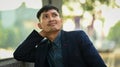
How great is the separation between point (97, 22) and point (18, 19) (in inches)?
38.2

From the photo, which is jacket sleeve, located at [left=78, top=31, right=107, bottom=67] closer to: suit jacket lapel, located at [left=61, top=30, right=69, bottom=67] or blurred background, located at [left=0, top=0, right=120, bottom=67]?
suit jacket lapel, located at [left=61, top=30, right=69, bottom=67]

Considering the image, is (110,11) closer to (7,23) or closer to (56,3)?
(56,3)

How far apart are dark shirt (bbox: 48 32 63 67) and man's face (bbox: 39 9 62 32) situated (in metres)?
0.09

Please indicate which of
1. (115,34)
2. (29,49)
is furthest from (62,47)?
(115,34)

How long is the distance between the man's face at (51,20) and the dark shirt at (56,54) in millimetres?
86

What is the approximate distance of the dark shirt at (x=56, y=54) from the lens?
1.88 metres

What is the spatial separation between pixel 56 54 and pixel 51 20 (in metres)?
0.25

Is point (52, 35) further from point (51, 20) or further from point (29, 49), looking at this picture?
point (29, 49)

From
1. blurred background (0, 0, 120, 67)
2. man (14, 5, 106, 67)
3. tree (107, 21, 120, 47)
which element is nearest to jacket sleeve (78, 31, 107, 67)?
man (14, 5, 106, 67)

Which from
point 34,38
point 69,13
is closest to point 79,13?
point 69,13

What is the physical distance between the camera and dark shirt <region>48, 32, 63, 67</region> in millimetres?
1883

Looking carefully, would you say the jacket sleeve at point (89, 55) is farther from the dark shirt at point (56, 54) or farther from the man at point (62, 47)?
the dark shirt at point (56, 54)

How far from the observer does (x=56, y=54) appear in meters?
1.90

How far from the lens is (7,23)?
2668mm
